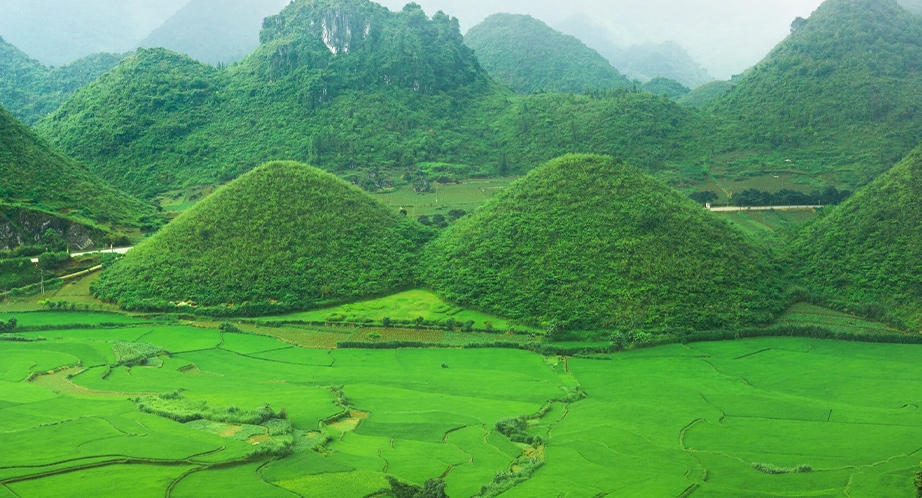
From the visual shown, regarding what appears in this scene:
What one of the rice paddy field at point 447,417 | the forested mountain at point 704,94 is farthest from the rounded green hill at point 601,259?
the forested mountain at point 704,94

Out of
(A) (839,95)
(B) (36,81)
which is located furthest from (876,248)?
(B) (36,81)

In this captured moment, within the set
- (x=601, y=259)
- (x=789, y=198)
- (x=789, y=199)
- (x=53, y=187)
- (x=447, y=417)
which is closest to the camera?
(x=447, y=417)

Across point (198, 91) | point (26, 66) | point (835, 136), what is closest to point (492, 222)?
point (835, 136)

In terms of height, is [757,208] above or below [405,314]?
above

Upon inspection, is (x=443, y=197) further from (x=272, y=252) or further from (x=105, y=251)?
(x=105, y=251)

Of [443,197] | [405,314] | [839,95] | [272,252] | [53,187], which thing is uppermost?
[839,95]

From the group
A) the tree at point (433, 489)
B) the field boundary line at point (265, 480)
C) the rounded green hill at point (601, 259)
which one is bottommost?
the tree at point (433, 489)

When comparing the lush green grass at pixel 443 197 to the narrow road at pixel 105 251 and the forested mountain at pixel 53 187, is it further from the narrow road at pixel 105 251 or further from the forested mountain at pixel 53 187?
the narrow road at pixel 105 251
